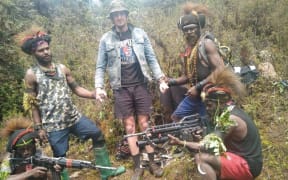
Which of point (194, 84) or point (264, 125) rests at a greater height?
point (194, 84)

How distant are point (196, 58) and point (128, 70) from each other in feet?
2.92

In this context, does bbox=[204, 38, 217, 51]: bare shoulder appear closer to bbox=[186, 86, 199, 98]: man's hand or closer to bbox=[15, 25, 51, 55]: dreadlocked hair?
bbox=[186, 86, 199, 98]: man's hand

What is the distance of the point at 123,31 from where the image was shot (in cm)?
472

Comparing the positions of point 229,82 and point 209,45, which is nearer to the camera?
point 229,82

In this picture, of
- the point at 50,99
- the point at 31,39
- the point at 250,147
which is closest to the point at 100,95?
the point at 50,99

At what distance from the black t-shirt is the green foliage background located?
1.26 metres

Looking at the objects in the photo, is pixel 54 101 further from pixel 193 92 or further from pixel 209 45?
pixel 209 45

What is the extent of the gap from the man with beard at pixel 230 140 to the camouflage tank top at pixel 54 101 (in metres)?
1.61

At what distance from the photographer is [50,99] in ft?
14.4

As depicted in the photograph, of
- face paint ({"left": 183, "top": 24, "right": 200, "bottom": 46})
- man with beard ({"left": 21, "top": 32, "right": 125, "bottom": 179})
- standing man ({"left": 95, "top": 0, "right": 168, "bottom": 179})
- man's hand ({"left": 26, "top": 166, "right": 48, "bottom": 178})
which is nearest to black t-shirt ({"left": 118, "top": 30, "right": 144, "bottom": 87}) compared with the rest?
standing man ({"left": 95, "top": 0, "right": 168, "bottom": 179})

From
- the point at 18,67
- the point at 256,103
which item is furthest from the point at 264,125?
the point at 18,67

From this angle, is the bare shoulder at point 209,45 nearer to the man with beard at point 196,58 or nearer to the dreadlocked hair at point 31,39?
the man with beard at point 196,58

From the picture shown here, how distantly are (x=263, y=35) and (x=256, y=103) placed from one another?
2596mm

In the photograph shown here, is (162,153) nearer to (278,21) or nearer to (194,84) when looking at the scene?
(194,84)
